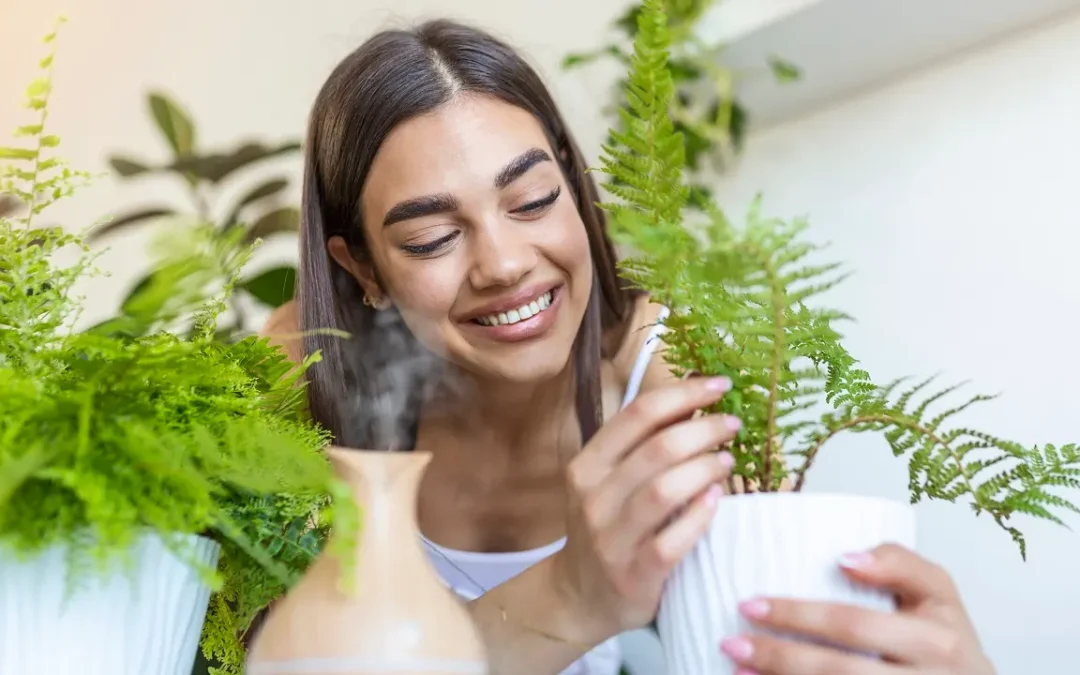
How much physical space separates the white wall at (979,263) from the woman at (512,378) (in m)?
0.39

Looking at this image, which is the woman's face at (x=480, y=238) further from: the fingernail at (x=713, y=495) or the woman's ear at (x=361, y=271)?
the fingernail at (x=713, y=495)

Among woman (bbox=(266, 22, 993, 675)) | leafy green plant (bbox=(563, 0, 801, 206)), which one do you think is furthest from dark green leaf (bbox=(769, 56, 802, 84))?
woman (bbox=(266, 22, 993, 675))

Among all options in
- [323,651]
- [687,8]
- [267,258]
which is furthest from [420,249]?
[267,258]

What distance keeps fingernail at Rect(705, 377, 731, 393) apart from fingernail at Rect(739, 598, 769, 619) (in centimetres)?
12

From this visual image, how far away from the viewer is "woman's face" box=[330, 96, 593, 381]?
2.56 ft

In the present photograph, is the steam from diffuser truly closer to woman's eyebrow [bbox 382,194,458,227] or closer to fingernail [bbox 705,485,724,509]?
woman's eyebrow [bbox 382,194,458,227]

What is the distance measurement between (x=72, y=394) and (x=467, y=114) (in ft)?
1.61

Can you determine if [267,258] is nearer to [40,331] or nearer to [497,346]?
[497,346]

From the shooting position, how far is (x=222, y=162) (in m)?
1.58

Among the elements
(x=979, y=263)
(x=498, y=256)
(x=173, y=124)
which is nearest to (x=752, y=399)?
(x=498, y=256)

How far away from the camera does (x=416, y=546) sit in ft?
1.60

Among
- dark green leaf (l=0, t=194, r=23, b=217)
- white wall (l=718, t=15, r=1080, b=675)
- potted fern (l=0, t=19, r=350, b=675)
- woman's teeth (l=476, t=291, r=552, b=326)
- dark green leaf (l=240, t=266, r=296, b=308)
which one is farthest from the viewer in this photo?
dark green leaf (l=240, t=266, r=296, b=308)

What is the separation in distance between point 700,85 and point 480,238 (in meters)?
1.05

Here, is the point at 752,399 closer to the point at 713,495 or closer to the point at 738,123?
the point at 713,495
